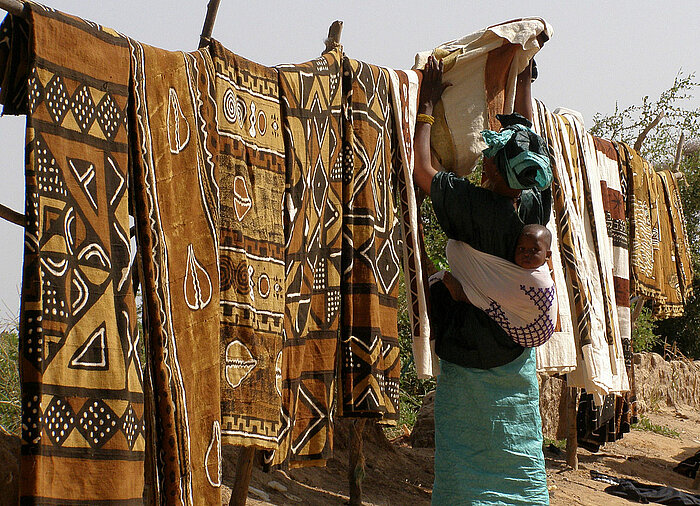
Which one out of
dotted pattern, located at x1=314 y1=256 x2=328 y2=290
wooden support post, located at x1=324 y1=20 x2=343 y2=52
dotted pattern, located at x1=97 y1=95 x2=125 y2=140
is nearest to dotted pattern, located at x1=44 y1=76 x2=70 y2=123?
dotted pattern, located at x1=97 y1=95 x2=125 y2=140

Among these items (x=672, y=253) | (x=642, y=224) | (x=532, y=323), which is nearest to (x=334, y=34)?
(x=532, y=323)

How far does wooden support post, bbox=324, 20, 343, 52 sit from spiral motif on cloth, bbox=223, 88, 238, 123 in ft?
2.14

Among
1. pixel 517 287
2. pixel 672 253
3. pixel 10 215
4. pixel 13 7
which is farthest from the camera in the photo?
pixel 672 253

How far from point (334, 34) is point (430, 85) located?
0.59 meters

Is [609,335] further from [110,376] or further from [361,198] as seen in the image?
[110,376]

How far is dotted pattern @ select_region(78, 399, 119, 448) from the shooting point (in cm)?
212

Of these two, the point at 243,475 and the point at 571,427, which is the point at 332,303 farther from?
the point at 571,427

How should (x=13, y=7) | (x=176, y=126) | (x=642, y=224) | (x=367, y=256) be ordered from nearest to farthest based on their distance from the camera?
(x=13, y=7) → (x=176, y=126) → (x=367, y=256) → (x=642, y=224)

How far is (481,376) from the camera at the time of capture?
373cm

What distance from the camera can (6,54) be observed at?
2252 mm

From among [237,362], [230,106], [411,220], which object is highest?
[230,106]

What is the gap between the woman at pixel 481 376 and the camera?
3646mm

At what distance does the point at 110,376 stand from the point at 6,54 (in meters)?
0.94

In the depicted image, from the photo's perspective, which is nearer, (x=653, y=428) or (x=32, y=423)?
(x=32, y=423)
